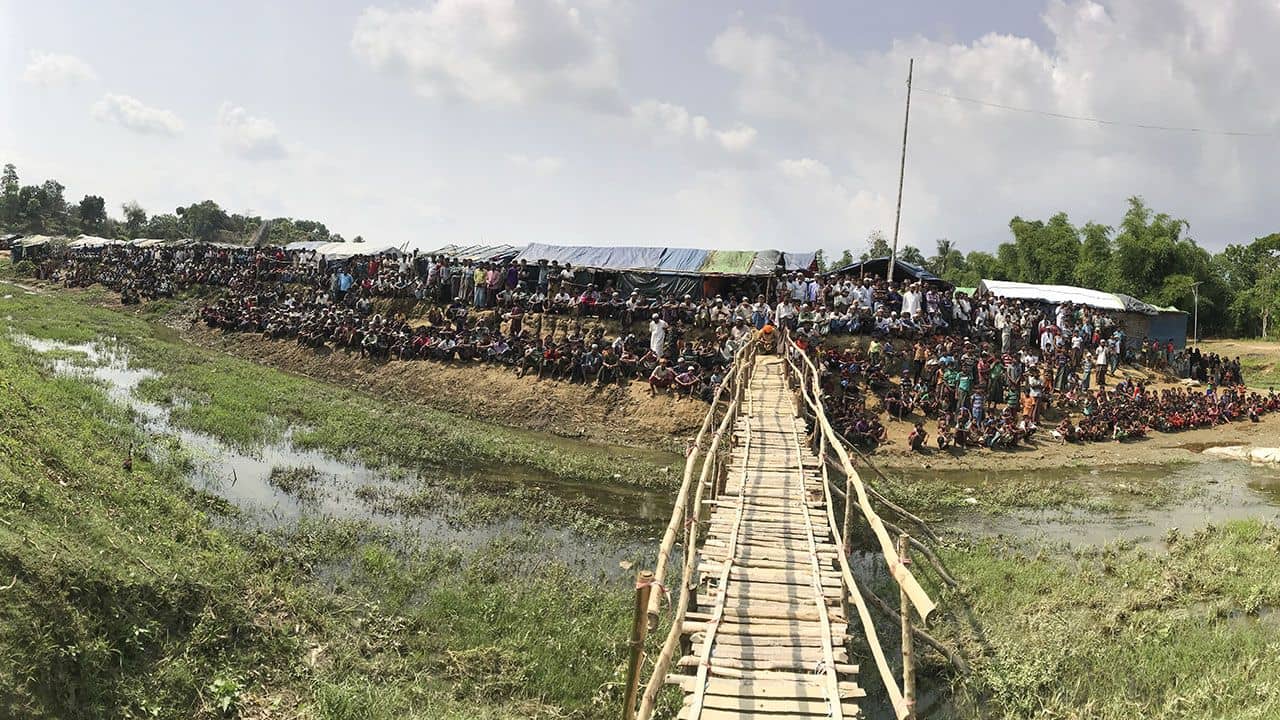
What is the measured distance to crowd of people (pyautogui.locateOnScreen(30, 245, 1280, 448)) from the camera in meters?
21.2

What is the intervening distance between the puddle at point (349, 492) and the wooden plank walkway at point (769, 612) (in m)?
3.02

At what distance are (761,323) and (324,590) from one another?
16.1 m

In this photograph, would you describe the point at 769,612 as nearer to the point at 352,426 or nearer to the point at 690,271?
the point at 352,426

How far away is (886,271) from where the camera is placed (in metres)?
30.0

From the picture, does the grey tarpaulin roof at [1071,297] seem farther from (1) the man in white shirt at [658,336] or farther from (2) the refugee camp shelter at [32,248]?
(2) the refugee camp shelter at [32,248]

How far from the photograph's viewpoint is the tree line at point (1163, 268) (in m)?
45.2

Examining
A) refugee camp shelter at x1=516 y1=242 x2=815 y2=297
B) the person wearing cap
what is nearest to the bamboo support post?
the person wearing cap

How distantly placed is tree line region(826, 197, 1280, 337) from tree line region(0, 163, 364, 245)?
66.9 metres

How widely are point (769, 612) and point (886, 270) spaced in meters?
25.3

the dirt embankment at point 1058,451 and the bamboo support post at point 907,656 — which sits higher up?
the bamboo support post at point 907,656

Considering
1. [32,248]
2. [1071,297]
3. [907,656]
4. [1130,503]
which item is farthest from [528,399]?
[32,248]

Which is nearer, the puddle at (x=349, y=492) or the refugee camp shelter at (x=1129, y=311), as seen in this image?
the puddle at (x=349, y=492)

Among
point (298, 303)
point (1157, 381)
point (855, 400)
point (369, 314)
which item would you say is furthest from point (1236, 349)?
point (298, 303)

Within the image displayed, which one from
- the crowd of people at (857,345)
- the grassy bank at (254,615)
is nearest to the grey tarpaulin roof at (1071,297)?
the crowd of people at (857,345)
